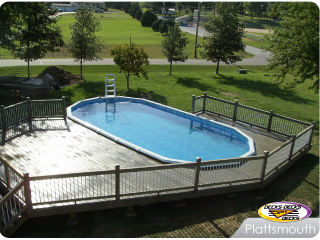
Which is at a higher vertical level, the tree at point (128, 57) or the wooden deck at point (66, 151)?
the tree at point (128, 57)

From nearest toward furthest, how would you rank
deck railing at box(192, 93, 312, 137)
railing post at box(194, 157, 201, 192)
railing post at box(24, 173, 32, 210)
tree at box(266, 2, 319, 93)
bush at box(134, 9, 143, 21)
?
railing post at box(24, 173, 32, 210)
railing post at box(194, 157, 201, 192)
deck railing at box(192, 93, 312, 137)
tree at box(266, 2, 319, 93)
bush at box(134, 9, 143, 21)

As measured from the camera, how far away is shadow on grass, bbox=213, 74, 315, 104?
69.5ft

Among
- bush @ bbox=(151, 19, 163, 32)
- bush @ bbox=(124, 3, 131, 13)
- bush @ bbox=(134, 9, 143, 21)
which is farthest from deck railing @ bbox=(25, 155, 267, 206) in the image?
bush @ bbox=(124, 3, 131, 13)

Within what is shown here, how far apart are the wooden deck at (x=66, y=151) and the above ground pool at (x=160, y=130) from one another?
0.50 metres

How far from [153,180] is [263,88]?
685 inches

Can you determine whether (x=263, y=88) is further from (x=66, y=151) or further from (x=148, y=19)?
(x=148, y=19)

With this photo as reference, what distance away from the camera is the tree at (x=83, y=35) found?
22.1 metres

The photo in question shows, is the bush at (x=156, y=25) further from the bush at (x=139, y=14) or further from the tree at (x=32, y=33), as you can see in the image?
the tree at (x=32, y=33)

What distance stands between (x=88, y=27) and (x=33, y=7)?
429cm

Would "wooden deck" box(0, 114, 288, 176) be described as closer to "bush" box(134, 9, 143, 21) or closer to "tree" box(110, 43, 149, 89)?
"tree" box(110, 43, 149, 89)

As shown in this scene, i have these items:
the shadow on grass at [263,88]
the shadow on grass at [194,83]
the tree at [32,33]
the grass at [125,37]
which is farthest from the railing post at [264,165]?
the grass at [125,37]

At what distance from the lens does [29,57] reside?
20.8m

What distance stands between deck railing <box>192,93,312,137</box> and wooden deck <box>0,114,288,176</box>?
2.28 ft

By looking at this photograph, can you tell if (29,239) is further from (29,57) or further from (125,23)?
(125,23)
